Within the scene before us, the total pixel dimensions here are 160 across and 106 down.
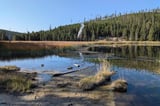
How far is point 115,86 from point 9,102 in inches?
370

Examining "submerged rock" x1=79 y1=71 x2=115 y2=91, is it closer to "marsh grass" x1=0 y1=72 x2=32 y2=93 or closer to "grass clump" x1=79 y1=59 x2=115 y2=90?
"grass clump" x1=79 y1=59 x2=115 y2=90

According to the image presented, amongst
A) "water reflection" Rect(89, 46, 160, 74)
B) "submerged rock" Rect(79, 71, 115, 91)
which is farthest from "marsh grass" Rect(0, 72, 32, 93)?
"water reflection" Rect(89, 46, 160, 74)

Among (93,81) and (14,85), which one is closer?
(14,85)

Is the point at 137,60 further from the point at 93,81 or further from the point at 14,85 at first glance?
the point at 14,85

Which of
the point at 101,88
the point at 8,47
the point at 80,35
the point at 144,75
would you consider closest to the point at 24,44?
the point at 8,47

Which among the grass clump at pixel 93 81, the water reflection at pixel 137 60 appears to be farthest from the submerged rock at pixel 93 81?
the water reflection at pixel 137 60

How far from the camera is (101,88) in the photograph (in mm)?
26500

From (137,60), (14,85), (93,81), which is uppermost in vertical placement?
(137,60)

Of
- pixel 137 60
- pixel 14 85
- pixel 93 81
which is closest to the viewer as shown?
pixel 14 85

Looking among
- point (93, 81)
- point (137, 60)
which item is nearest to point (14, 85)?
point (93, 81)

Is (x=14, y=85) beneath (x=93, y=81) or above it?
beneath

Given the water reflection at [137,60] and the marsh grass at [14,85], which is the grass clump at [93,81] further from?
the water reflection at [137,60]

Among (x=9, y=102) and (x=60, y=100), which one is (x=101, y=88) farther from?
(x=9, y=102)

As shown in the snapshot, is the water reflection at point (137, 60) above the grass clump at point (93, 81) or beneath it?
above
